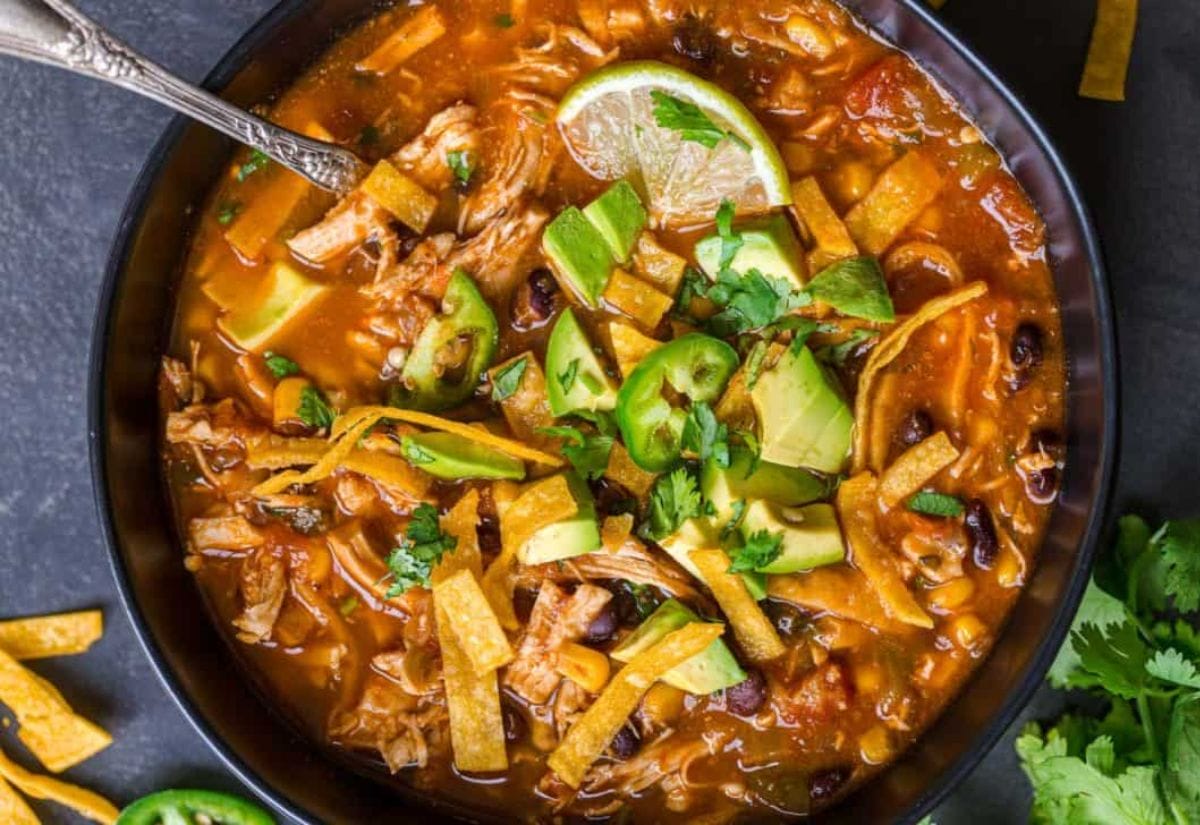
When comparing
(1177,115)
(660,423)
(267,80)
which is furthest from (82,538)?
(1177,115)

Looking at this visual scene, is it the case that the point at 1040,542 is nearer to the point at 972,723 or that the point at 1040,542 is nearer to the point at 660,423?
the point at 972,723

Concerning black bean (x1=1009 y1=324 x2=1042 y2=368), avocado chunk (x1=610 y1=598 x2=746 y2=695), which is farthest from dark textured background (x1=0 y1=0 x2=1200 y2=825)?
avocado chunk (x1=610 y1=598 x2=746 y2=695)

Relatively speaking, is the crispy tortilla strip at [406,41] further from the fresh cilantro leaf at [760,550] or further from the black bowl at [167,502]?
the fresh cilantro leaf at [760,550]

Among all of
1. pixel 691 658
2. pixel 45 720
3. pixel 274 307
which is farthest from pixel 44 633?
pixel 691 658

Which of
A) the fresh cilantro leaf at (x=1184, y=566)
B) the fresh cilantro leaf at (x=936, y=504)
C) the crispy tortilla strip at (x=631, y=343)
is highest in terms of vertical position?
the crispy tortilla strip at (x=631, y=343)

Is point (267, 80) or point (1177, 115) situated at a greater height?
point (267, 80)

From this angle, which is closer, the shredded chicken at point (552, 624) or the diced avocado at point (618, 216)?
the diced avocado at point (618, 216)

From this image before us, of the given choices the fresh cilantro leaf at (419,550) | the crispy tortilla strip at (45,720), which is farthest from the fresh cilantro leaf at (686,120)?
the crispy tortilla strip at (45,720)

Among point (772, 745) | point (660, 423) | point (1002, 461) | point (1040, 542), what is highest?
point (660, 423)
